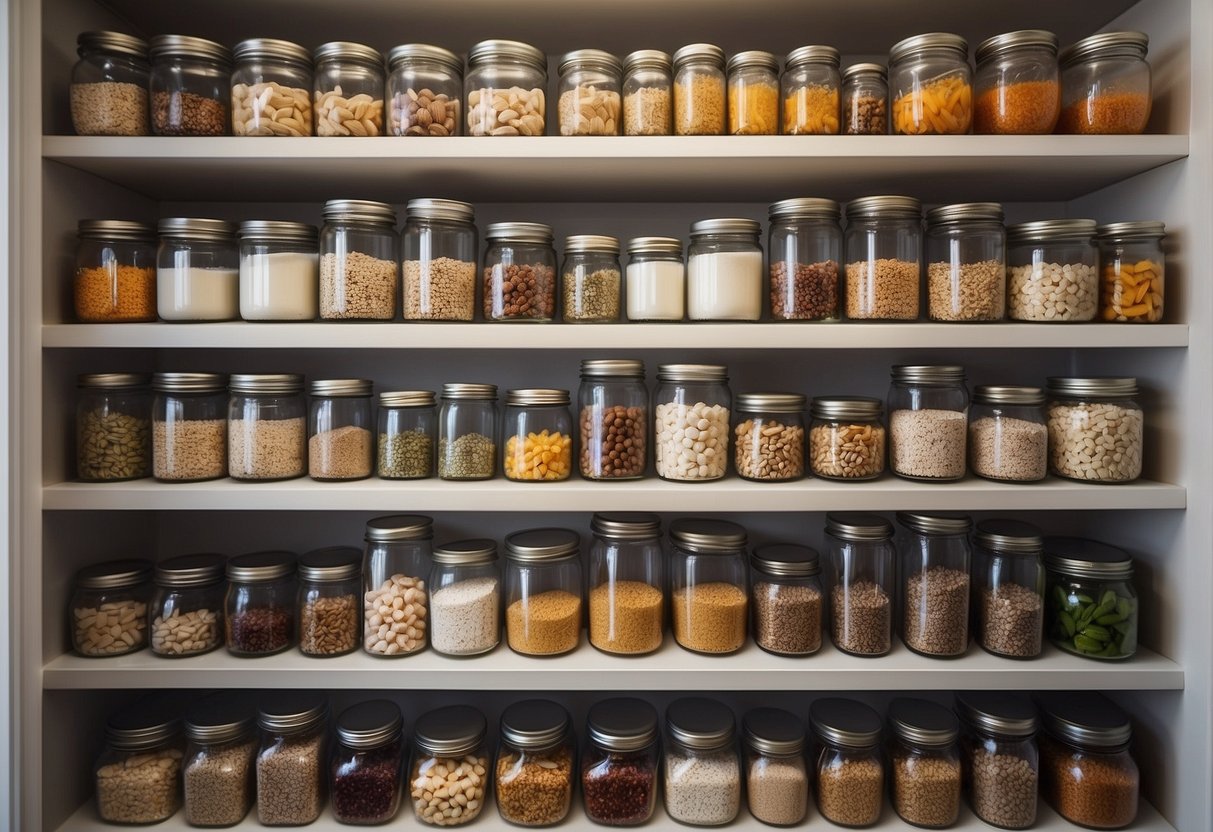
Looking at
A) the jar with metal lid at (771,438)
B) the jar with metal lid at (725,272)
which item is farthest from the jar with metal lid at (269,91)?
the jar with metal lid at (771,438)

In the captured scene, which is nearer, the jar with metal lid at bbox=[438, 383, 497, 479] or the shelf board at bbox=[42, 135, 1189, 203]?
the shelf board at bbox=[42, 135, 1189, 203]

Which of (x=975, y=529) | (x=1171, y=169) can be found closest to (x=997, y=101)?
(x=1171, y=169)

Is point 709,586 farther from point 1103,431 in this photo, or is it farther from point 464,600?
point 1103,431

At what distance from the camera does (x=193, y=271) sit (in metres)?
1.24

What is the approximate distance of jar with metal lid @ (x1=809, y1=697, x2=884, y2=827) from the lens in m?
1.25

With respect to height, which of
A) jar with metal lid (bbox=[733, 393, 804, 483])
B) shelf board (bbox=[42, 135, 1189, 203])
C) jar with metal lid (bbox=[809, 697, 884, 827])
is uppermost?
shelf board (bbox=[42, 135, 1189, 203])

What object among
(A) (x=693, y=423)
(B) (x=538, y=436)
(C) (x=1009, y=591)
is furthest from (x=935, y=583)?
(B) (x=538, y=436)

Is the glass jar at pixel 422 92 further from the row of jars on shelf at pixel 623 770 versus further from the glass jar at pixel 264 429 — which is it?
the row of jars on shelf at pixel 623 770

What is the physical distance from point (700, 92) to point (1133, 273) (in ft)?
A: 2.79

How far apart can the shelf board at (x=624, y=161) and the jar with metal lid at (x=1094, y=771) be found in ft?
3.40

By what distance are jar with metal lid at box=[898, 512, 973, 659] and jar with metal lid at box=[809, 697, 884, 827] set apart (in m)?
0.20

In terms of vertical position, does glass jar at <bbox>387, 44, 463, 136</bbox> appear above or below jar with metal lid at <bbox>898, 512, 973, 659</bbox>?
above

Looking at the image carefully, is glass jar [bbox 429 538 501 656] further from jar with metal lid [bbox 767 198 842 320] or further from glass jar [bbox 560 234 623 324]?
jar with metal lid [bbox 767 198 842 320]

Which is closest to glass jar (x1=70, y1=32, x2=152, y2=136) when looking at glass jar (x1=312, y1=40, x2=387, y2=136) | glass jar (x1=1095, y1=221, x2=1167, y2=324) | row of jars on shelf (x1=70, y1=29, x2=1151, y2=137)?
row of jars on shelf (x1=70, y1=29, x2=1151, y2=137)
